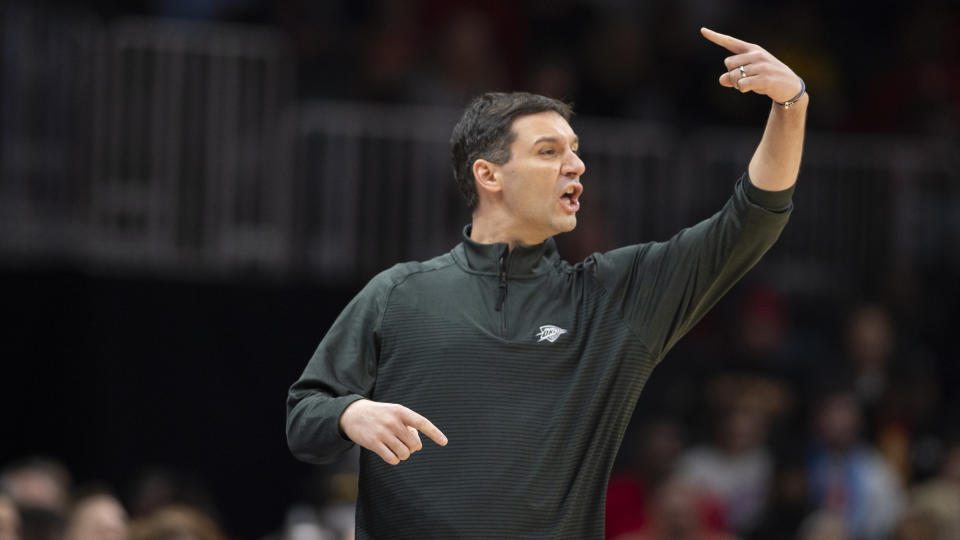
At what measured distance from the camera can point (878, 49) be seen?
1221 cm

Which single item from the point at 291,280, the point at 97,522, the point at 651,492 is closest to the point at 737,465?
the point at 651,492

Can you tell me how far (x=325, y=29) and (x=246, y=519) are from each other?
334cm

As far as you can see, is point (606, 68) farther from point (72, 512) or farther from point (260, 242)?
point (72, 512)

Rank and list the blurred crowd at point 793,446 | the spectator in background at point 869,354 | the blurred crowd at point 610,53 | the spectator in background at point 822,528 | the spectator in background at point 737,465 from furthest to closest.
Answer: the blurred crowd at point 610,53, the spectator in background at point 869,354, the spectator in background at point 737,465, the blurred crowd at point 793,446, the spectator in background at point 822,528

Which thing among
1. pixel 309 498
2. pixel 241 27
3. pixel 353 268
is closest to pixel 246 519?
pixel 309 498

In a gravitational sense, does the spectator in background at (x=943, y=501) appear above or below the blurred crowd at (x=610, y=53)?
below

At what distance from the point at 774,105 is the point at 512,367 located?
94 centimetres

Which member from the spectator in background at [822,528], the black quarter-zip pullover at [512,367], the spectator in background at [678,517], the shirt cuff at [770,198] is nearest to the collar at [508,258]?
the black quarter-zip pullover at [512,367]

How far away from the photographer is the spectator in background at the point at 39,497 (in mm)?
6824

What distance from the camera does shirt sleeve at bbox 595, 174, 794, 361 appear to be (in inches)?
157

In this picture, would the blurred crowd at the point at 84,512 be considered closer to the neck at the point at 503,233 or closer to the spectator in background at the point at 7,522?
the spectator in background at the point at 7,522

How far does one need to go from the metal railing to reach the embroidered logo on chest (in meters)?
5.37

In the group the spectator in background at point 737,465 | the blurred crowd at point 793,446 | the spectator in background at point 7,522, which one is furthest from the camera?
the spectator in background at point 737,465

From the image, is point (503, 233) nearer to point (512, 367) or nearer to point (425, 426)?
point (512, 367)
